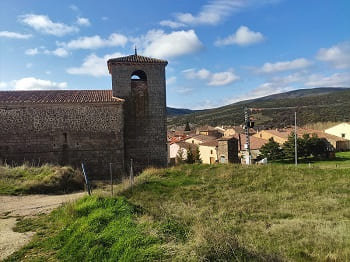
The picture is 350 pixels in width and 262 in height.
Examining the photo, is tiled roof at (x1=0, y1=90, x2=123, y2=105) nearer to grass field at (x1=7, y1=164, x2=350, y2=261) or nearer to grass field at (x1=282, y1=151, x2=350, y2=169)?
grass field at (x1=7, y1=164, x2=350, y2=261)

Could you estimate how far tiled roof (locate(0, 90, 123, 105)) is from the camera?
17.1m

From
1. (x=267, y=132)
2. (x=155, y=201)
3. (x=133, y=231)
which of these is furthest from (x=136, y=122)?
(x=267, y=132)

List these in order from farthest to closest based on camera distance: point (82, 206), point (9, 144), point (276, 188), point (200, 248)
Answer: point (9, 144)
point (276, 188)
point (82, 206)
point (200, 248)

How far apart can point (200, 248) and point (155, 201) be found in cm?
565

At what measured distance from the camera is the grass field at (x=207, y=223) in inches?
175

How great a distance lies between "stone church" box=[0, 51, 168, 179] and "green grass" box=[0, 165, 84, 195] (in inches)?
138

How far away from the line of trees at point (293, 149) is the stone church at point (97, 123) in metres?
27.0

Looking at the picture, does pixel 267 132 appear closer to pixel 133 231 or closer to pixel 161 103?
pixel 161 103

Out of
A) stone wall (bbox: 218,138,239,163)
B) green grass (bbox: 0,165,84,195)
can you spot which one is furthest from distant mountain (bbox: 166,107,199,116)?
green grass (bbox: 0,165,84,195)

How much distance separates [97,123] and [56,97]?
2.92 meters

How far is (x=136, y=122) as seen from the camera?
1839 centimetres

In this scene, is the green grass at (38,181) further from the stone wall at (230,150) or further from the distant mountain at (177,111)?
the distant mountain at (177,111)

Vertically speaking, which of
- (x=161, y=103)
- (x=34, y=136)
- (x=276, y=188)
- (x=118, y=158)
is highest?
(x=161, y=103)

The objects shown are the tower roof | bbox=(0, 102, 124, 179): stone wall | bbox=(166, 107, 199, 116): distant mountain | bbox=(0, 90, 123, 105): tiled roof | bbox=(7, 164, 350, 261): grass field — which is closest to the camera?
bbox=(7, 164, 350, 261): grass field
